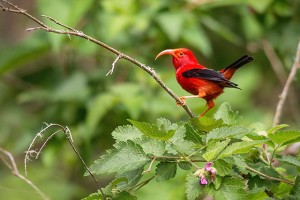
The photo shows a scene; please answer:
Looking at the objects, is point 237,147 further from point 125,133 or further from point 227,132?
point 125,133

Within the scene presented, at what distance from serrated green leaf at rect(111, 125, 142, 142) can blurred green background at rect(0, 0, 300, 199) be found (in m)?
2.10

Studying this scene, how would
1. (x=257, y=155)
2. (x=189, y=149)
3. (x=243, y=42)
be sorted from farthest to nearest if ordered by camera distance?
1. (x=243, y=42)
2. (x=257, y=155)
3. (x=189, y=149)

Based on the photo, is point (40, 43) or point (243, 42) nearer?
point (40, 43)

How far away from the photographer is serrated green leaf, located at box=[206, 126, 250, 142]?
2158mm

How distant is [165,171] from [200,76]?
787 millimetres

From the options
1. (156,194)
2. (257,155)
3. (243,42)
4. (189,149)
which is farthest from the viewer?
(243,42)

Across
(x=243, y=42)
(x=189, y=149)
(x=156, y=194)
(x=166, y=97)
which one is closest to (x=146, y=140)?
(x=189, y=149)

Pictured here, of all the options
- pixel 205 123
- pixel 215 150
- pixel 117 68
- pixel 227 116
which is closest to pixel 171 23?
pixel 117 68

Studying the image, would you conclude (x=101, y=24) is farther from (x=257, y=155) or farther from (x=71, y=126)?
(x=257, y=155)

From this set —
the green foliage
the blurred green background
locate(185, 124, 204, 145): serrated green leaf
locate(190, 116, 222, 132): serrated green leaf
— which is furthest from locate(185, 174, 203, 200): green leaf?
the blurred green background

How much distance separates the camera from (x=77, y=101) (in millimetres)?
5113

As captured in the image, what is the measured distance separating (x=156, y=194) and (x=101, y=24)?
168cm

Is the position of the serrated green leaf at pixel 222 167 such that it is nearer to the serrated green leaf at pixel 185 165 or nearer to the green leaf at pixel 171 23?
the serrated green leaf at pixel 185 165

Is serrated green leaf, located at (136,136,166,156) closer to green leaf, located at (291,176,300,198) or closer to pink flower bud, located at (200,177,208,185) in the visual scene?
pink flower bud, located at (200,177,208,185)
